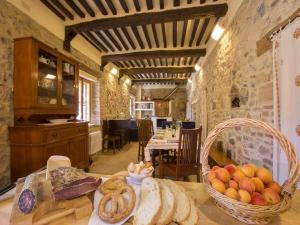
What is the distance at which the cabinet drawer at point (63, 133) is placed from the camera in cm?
247

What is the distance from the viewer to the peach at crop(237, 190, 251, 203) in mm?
646

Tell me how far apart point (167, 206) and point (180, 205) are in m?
0.08

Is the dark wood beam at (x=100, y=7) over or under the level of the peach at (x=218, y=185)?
over

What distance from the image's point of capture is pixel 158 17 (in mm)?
3309

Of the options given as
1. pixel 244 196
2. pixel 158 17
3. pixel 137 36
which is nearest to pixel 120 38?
pixel 137 36

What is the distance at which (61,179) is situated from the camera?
78 centimetres

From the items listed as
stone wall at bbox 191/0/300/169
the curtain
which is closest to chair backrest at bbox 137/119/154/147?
stone wall at bbox 191/0/300/169

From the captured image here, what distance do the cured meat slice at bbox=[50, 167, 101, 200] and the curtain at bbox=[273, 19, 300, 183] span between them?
155 cm

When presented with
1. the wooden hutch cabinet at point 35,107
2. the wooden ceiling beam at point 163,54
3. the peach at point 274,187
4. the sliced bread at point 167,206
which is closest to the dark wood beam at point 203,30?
the wooden ceiling beam at point 163,54

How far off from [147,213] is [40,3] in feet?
11.9

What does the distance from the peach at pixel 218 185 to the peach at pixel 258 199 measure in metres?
0.11

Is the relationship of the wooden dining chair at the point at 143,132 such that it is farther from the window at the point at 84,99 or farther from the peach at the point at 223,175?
the peach at the point at 223,175

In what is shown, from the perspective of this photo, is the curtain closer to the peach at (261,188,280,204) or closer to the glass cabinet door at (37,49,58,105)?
the peach at (261,188,280,204)

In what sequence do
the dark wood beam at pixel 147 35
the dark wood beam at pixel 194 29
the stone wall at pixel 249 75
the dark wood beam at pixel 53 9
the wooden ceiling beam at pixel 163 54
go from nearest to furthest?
the stone wall at pixel 249 75
the dark wood beam at pixel 53 9
the dark wood beam at pixel 194 29
the dark wood beam at pixel 147 35
the wooden ceiling beam at pixel 163 54
